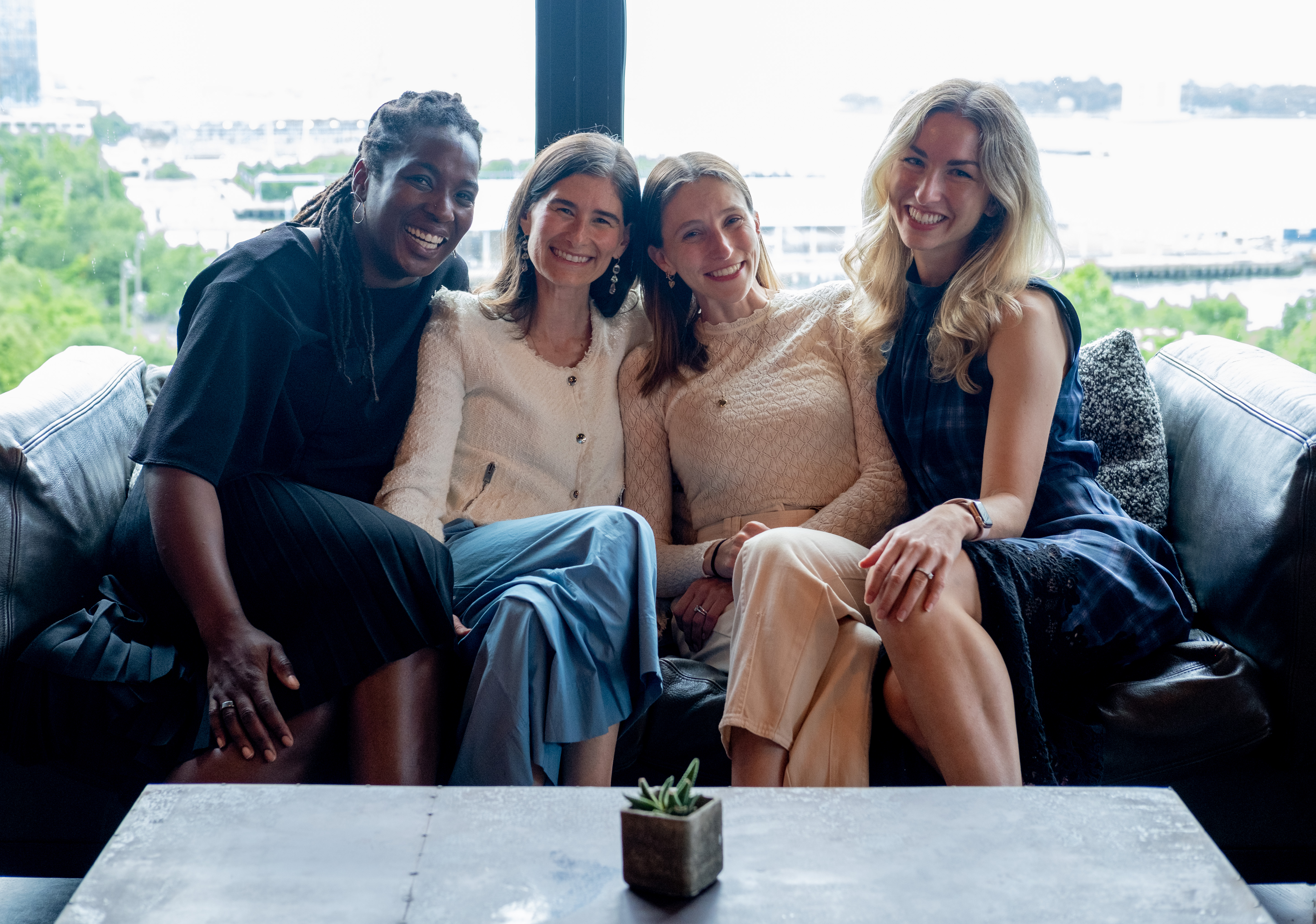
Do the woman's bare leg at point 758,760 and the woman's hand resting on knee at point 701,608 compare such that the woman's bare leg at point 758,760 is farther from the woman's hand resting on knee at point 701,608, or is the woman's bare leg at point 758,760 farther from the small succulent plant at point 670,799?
the small succulent plant at point 670,799

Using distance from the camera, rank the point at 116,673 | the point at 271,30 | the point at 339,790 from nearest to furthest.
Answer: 1. the point at 339,790
2. the point at 116,673
3. the point at 271,30

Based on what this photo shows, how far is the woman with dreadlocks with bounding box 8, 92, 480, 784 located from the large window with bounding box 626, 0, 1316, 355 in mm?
1063

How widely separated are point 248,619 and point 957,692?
3.09 ft

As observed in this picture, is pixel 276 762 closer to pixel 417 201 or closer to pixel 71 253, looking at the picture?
pixel 417 201

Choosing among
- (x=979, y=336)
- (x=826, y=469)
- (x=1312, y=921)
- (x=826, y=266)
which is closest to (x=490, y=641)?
(x=826, y=469)

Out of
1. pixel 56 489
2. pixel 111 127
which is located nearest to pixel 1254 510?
pixel 56 489

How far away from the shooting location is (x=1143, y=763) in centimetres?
159

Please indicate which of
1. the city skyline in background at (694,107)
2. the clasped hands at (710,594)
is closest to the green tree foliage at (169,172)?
the city skyline in background at (694,107)

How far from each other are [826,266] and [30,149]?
1.76 meters

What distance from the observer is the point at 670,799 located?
3.04 ft

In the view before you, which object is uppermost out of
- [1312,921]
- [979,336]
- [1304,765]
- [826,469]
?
[979,336]

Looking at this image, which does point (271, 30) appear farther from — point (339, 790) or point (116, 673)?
point (339, 790)

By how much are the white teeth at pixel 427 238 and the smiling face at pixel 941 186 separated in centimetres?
74

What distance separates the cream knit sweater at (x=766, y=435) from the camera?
1.85m
